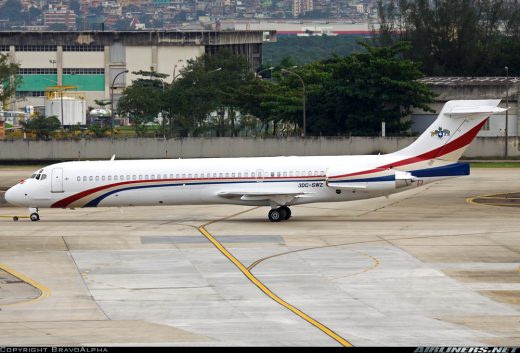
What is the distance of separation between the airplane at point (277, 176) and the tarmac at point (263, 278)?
55.1 inches

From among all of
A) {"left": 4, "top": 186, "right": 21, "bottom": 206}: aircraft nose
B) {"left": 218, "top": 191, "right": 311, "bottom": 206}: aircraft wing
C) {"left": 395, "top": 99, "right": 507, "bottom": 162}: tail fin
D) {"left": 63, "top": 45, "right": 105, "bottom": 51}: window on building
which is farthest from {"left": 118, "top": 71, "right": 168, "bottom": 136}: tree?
{"left": 395, "top": 99, "right": 507, "bottom": 162}: tail fin

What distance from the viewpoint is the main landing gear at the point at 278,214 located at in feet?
172

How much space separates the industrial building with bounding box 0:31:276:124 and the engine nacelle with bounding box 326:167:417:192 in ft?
381

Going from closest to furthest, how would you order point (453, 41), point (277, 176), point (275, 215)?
1. point (277, 176)
2. point (275, 215)
3. point (453, 41)

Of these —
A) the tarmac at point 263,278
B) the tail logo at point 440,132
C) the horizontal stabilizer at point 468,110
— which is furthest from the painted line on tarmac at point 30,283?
the horizontal stabilizer at point 468,110

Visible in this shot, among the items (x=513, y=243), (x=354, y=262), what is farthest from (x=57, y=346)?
(x=513, y=243)

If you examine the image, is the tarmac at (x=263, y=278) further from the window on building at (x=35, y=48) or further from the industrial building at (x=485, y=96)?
the window on building at (x=35, y=48)

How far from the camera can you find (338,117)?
102 meters

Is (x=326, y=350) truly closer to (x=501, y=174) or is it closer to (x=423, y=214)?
(x=423, y=214)

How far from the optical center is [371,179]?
51.0m

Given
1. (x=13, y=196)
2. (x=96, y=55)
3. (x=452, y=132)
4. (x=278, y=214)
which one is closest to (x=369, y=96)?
(x=452, y=132)

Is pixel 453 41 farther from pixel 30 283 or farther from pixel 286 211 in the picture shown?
pixel 30 283

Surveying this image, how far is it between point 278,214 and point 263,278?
50.7ft

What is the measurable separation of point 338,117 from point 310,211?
147ft
